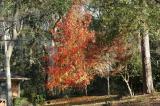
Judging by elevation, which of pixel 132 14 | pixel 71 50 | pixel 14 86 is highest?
pixel 71 50

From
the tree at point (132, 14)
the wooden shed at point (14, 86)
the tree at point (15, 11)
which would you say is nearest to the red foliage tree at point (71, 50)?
the wooden shed at point (14, 86)

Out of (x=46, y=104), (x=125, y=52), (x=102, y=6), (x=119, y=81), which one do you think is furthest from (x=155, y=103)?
(x=119, y=81)

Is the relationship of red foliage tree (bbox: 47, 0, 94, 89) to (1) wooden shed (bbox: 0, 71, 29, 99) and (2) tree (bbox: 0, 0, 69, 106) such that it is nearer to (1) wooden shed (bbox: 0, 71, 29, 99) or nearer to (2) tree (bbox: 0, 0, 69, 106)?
(1) wooden shed (bbox: 0, 71, 29, 99)

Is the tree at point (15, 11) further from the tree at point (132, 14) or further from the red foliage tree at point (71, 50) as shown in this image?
the red foliage tree at point (71, 50)

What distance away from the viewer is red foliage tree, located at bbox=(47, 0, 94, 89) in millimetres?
46906

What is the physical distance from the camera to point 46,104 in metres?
46.5

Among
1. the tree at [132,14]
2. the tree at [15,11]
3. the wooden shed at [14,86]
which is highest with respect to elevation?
the tree at [15,11]

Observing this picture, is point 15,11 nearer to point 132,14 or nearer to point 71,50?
point 132,14

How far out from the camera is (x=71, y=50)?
4750 centimetres

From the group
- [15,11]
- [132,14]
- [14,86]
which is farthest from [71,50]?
[132,14]

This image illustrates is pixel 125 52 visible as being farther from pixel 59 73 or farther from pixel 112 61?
pixel 59 73

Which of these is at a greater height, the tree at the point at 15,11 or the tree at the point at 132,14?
the tree at the point at 15,11

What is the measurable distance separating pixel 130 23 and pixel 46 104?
2842 centimetres

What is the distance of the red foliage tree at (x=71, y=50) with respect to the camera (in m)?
46.9
